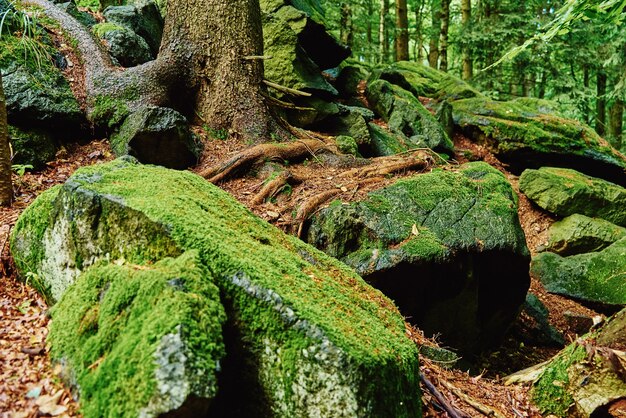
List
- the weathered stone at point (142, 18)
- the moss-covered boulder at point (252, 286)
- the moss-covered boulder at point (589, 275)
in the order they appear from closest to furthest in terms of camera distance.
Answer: the moss-covered boulder at point (252, 286)
the moss-covered boulder at point (589, 275)
the weathered stone at point (142, 18)

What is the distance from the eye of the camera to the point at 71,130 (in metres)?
6.70

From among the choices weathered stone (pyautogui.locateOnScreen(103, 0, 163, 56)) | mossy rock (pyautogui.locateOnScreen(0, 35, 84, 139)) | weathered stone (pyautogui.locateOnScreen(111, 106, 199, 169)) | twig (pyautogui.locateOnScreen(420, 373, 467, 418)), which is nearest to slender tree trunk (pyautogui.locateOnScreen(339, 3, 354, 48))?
weathered stone (pyautogui.locateOnScreen(103, 0, 163, 56))

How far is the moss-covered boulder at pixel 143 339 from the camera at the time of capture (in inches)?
79.0

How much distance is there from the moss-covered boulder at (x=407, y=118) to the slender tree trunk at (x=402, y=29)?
5.40 metres

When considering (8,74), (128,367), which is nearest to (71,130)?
(8,74)

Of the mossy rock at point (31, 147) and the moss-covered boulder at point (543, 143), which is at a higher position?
the mossy rock at point (31, 147)

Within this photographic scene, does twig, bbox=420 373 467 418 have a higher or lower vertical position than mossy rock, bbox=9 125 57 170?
lower

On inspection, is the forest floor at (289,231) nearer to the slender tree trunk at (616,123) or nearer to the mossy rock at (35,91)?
the mossy rock at (35,91)

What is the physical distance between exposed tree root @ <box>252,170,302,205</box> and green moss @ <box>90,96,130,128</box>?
2418 mm

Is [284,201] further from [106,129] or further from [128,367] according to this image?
[128,367]

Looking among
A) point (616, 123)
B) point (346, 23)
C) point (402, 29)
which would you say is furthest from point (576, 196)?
point (616, 123)

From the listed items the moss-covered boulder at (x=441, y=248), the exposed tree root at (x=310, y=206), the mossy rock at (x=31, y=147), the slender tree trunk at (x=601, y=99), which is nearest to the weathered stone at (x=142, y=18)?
the mossy rock at (x=31, y=147)

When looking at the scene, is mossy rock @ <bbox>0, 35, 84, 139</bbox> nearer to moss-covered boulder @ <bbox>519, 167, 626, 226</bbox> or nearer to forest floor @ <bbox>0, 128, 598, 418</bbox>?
forest floor @ <bbox>0, 128, 598, 418</bbox>

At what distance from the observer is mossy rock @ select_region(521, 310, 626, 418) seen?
3.72 m
